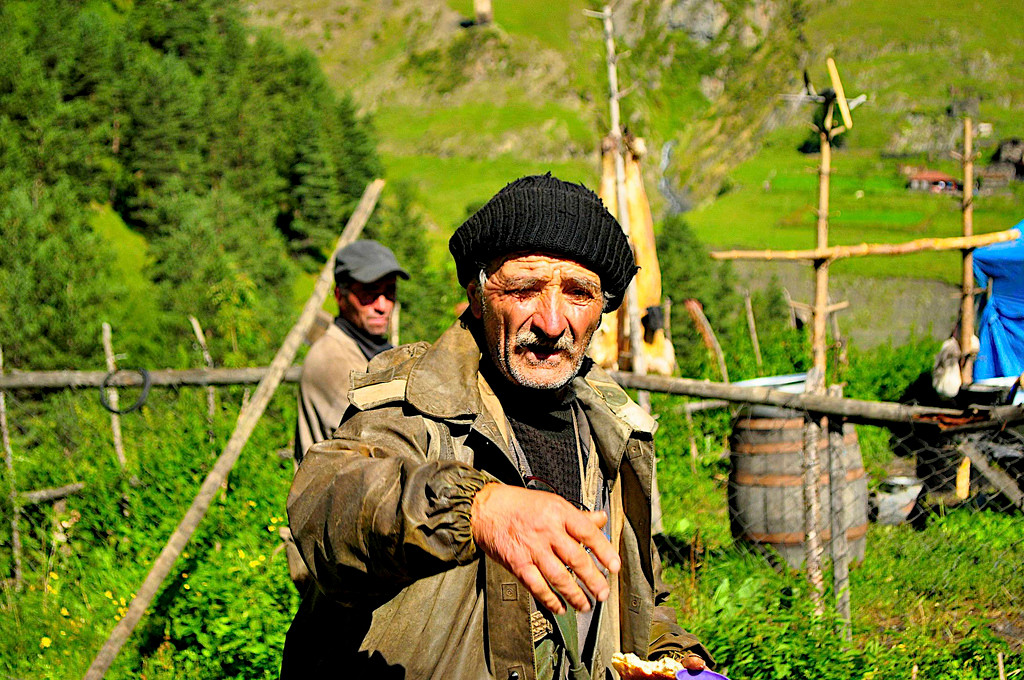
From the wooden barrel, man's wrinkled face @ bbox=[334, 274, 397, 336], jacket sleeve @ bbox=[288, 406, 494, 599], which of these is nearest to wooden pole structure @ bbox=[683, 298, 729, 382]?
the wooden barrel

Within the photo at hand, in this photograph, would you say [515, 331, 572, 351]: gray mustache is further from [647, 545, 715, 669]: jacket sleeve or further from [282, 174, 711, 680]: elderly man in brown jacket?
[647, 545, 715, 669]: jacket sleeve

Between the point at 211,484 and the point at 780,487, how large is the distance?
10.3 ft

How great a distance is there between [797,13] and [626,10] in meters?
48.9

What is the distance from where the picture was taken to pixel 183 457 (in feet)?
18.3

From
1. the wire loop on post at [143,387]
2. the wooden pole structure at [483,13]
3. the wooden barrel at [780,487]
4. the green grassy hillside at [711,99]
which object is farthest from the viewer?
the wooden pole structure at [483,13]

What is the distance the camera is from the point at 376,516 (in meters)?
1.17

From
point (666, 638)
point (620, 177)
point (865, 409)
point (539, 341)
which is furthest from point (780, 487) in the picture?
point (620, 177)

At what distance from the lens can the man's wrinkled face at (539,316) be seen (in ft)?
5.80

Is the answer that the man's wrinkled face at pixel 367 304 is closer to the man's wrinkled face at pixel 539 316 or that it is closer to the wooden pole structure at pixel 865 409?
the wooden pole structure at pixel 865 409

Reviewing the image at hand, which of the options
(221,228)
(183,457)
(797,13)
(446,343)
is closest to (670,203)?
(797,13)

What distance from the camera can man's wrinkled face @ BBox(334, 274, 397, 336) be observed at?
406 centimetres

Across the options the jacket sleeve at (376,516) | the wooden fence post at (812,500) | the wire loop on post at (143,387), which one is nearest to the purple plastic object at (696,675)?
the jacket sleeve at (376,516)

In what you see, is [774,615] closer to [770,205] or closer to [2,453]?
[2,453]

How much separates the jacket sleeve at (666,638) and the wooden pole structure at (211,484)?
6.60 feet
